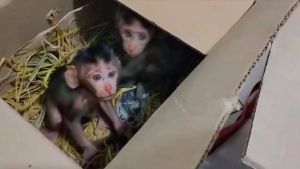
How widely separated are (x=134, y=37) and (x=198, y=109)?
22 centimetres

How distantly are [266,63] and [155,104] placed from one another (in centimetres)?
21

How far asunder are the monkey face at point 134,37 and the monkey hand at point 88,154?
132 mm

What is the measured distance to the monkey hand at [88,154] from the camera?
69cm

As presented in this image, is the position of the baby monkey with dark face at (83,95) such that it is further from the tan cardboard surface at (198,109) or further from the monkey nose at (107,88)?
the tan cardboard surface at (198,109)

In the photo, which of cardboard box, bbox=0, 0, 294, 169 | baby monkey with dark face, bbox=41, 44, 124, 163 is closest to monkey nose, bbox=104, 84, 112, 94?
baby monkey with dark face, bbox=41, 44, 124, 163

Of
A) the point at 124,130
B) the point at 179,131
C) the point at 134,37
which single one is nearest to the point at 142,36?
the point at 134,37

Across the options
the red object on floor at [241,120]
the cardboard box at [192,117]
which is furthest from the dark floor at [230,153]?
the cardboard box at [192,117]

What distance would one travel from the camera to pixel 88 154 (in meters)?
0.69

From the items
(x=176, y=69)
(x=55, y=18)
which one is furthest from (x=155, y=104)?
(x=55, y=18)

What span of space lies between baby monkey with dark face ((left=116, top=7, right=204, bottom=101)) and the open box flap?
42 mm

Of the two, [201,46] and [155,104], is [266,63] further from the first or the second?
[155,104]

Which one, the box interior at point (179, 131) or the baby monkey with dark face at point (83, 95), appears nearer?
the box interior at point (179, 131)

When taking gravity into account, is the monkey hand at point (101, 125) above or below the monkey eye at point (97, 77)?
below

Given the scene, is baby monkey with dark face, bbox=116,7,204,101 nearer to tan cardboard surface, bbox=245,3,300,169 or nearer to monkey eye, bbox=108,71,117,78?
monkey eye, bbox=108,71,117,78
